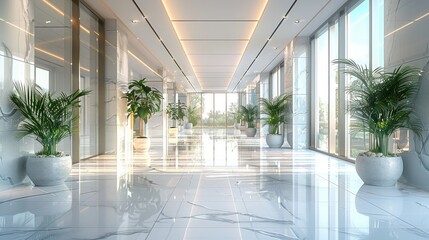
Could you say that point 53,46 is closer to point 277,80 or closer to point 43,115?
point 43,115

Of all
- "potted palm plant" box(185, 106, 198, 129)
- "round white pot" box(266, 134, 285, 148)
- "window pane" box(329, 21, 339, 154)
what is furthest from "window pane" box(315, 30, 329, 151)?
"potted palm plant" box(185, 106, 198, 129)

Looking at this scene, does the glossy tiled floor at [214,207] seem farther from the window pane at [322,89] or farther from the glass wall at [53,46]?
the window pane at [322,89]

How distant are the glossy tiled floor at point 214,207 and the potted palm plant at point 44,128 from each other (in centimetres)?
23

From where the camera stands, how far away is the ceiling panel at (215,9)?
8732 millimetres

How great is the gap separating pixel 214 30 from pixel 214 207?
7.84 m

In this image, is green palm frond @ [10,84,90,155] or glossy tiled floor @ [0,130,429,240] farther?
green palm frond @ [10,84,90,155]

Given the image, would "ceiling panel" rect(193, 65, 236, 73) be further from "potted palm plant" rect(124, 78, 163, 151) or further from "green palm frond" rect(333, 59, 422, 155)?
"green palm frond" rect(333, 59, 422, 155)

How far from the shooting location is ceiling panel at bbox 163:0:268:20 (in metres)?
8.73

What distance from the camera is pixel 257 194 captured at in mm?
5062

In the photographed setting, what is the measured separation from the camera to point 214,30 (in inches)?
440

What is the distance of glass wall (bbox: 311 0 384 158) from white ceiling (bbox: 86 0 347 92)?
53cm

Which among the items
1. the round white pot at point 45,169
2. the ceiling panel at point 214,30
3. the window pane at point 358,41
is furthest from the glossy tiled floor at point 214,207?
the ceiling panel at point 214,30

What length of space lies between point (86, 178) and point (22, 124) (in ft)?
4.76

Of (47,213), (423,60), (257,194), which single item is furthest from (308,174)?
(47,213)
